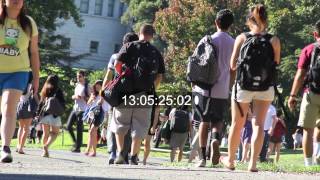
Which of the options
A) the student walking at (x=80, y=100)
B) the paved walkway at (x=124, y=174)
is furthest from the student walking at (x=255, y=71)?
the student walking at (x=80, y=100)

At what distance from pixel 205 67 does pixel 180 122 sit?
8.22 metres

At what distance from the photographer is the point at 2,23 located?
902cm

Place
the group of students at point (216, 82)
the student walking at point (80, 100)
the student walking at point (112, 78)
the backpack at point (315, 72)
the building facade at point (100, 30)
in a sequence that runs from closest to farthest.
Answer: the group of students at point (216, 82) → the backpack at point (315, 72) → the student walking at point (112, 78) → the student walking at point (80, 100) → the building facade at point (100, 30)

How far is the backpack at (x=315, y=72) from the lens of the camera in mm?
10250

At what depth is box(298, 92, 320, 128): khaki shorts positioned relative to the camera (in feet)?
34.4

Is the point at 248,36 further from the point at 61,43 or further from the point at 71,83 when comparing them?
the point at 61,43

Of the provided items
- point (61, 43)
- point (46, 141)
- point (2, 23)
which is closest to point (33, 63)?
point (2, 23)

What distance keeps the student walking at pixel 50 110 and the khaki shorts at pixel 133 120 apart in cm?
484

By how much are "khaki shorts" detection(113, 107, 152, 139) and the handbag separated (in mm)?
180

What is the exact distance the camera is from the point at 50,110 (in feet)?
53.1

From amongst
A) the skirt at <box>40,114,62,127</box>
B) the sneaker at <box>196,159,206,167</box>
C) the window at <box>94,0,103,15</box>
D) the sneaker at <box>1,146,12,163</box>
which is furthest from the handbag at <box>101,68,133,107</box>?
the window at <box>94,0,103,15</box>

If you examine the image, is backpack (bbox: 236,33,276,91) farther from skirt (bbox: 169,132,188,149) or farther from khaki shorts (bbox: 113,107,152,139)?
skirt (bbox: 169,132,188,149)

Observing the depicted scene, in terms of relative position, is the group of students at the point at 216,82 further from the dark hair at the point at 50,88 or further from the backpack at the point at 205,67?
the dark hair at the point at 50,88

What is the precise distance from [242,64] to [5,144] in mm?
2785
